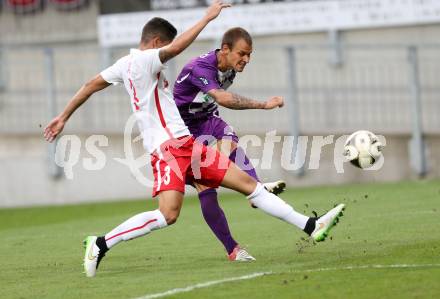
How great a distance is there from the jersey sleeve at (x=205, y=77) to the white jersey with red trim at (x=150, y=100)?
48 cm

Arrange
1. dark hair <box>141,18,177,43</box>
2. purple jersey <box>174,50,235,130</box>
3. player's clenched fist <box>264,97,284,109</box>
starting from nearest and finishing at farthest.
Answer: player's clenched fist <box>264,97,284,109</box>, dark hair <box>141,18,177,43</box>, purple jersey <box>174,50,235,130</box>

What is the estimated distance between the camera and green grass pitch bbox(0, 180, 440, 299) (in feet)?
29.4

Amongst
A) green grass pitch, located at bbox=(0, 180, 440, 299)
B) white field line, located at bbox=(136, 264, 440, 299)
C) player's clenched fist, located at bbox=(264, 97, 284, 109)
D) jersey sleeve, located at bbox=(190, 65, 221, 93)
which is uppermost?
jersey sleeve, located at bbox=(190, 65, 221, 93)

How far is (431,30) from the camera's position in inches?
829

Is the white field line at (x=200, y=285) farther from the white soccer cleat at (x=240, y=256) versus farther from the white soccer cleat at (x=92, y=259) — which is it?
the white soccer cleat at (x=92, y=259)

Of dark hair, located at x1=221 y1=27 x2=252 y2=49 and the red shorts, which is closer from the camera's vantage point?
the red shorts

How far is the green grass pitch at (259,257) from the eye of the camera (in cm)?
895

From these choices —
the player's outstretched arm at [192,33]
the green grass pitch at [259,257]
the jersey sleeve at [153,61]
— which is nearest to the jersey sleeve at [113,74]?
the jersey sleeve at [153,61]

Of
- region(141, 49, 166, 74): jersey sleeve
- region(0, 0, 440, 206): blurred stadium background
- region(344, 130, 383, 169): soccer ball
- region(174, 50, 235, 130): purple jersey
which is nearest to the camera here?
region(141, 49, 166, 74): jersey sleeve

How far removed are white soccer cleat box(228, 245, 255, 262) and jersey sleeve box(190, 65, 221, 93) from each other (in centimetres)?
145

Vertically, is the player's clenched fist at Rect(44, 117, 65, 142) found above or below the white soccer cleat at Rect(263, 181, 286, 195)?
above

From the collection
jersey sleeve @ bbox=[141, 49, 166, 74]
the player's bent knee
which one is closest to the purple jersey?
jersey sleeve @ bbox=[141, 49, 166, 74]

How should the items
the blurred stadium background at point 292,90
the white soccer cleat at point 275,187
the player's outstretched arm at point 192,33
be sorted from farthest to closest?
the blurred stadium background at point 292,90
the white soccer cleat at point 275,187
the player's outstretched arm at point 192,33

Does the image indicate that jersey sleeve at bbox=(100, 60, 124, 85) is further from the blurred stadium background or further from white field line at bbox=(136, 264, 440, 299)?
the blurred stadium background
